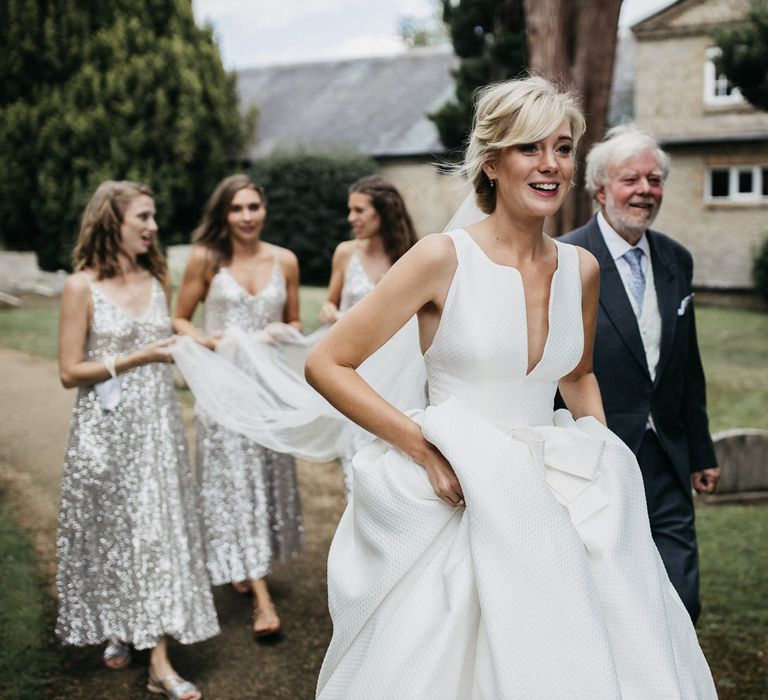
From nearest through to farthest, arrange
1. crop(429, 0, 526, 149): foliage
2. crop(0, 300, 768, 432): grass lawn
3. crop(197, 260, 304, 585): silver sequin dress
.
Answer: crop(197, 260, 304, 585): silver sequin dress
crop(0, 300, 768, 432): grass lawn
crop(429, 0, 526, 149): foliage

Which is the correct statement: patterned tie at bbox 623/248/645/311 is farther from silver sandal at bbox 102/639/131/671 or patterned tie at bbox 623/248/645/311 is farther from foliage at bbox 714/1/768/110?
foliage at bbox 714/1/768/110

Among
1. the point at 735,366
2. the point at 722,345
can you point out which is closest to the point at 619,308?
the point at 735,366

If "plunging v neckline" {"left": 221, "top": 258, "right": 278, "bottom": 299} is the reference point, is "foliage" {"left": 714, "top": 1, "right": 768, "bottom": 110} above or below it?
above

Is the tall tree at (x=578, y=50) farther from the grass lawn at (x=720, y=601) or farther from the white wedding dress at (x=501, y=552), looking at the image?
the white wedding dress at (x=501, y=552)

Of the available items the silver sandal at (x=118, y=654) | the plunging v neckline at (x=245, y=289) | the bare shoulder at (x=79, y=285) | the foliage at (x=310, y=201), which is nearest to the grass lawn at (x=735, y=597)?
the silver sandal at (x=118, y=654)

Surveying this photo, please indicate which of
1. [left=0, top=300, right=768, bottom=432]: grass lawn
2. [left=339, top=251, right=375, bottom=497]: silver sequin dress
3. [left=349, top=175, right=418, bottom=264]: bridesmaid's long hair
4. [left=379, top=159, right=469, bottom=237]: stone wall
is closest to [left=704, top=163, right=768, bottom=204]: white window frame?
[left=0, top=300, right=768, bottom=432]: grass lawn

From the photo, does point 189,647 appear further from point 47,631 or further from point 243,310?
point 243,310

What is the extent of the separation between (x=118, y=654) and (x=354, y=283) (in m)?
2.78

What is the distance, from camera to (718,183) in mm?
24719

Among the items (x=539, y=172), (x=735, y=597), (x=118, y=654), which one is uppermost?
(x=539, y=172)

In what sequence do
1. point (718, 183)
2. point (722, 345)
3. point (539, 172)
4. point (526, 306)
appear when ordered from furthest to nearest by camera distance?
1. point (718, 183)
2. point (722, 345)
3. point (526, 306)
4. point (539, 172)

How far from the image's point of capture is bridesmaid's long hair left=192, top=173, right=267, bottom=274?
18.9 ft

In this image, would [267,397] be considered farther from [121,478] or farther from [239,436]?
[121,478]

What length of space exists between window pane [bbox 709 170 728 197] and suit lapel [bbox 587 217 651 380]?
22.4 metres
